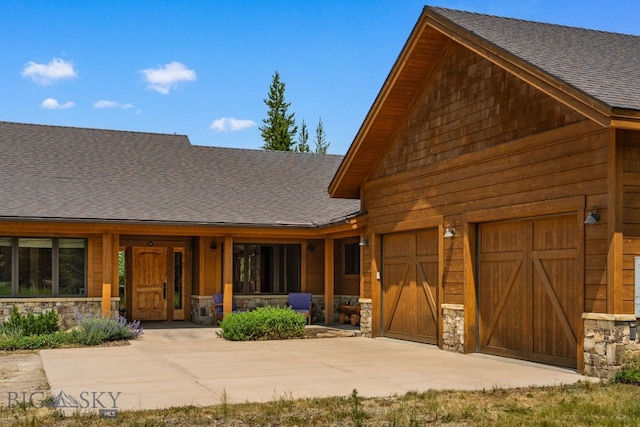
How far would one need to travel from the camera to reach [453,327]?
13938mm

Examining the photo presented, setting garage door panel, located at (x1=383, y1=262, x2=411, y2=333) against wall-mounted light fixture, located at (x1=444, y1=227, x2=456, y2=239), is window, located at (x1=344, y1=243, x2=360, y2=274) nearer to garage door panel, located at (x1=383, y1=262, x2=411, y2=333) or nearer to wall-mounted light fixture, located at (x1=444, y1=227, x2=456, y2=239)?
garage door panel, located at (x1=383, y1=262, x2=411, y2=333)

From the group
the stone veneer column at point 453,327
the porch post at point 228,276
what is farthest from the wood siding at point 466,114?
the porch post at point 228,276

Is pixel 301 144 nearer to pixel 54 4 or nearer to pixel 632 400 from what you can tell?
pixel 54 4

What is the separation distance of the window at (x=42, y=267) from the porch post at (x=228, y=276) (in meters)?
3.46

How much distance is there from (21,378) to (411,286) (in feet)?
26.1

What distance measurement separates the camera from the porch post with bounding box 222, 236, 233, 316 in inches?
779

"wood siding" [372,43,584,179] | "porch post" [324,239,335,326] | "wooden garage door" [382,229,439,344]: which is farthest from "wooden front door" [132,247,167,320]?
"wood siding" [372,43,584,179]

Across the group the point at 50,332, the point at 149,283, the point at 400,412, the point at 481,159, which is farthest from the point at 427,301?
the point at 149,283

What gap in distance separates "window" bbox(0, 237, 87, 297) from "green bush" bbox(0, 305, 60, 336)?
1.74 metres

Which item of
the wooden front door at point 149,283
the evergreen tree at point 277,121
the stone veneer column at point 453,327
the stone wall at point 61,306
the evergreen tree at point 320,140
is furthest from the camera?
the evergreen tree at point 320,140

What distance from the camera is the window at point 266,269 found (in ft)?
70.2

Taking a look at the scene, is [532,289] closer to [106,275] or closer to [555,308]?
[555,308]

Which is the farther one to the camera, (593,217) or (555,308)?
(555,308)

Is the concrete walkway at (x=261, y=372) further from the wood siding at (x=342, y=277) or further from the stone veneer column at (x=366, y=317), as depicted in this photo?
the wood siding at (x=342, y=277)
